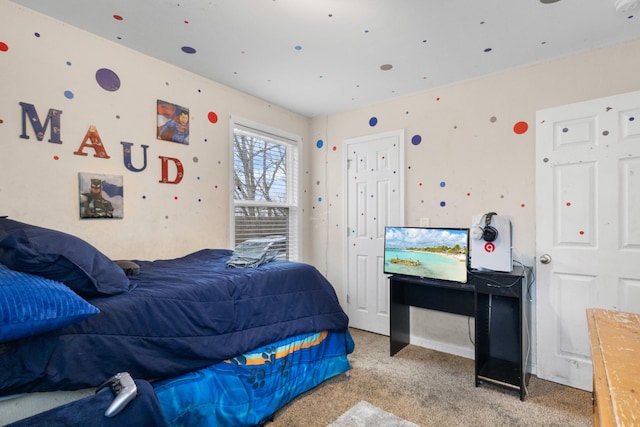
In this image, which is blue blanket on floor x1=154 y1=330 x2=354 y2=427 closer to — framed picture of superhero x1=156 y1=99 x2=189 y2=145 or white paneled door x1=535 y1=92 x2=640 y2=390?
white paneled door x1=535 y1=92 x2=640 y2=390

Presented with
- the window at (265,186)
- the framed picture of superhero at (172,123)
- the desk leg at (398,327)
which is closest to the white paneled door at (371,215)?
the desk leg at (398,327)

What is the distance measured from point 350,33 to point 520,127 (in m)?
1.59

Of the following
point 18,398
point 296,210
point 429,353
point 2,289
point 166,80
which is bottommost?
point 429,353

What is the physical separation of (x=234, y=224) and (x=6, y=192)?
1628 millimetres

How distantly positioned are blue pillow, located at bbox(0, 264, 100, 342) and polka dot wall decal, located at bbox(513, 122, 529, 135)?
3.04 meters

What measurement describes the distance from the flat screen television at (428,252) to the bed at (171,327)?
799mm

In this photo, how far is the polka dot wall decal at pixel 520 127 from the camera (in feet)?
8.79

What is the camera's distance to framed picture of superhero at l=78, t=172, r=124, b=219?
7.18 ft

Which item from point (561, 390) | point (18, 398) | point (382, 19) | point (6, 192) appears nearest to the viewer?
point (18, 398)

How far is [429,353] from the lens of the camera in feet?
9.94

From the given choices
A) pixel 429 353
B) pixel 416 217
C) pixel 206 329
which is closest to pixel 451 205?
pixel 416 217

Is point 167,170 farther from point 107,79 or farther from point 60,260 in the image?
point 60,260

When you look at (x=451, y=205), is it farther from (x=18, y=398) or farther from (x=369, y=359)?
(x=18, y=398)

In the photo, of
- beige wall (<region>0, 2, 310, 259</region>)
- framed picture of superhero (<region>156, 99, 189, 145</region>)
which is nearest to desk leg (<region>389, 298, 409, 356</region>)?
beige wall (<region>0, 2, 310, 259</region>)
